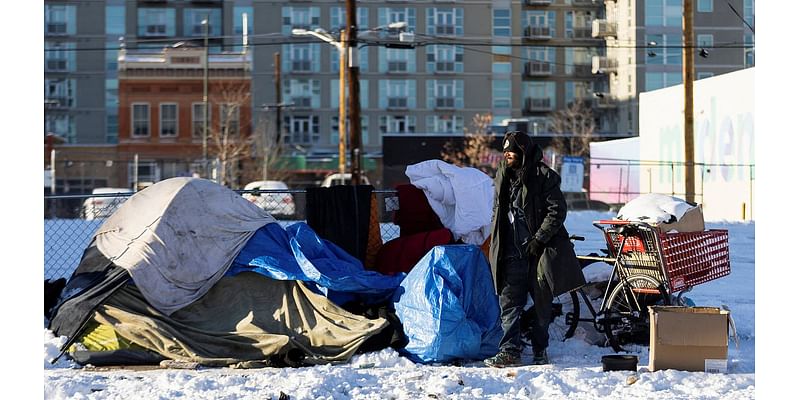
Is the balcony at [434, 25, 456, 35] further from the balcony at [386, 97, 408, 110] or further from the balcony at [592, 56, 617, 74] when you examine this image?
the balcony at [386, 97, 408, 110]

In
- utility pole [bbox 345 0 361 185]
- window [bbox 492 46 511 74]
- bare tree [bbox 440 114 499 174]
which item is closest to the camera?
utility pole [bbox 345 0 361 185]

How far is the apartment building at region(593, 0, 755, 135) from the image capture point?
30.3 metres

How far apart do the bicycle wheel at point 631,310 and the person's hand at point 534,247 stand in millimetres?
1225

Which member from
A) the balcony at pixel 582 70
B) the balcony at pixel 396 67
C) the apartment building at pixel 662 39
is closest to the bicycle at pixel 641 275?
the apartment building at pixel 662 39

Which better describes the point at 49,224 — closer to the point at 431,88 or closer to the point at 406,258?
the point at 406,258

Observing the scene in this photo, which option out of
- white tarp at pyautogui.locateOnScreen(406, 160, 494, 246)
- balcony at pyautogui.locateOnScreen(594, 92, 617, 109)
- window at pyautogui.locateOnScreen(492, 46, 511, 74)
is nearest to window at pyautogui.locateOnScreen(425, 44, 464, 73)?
window at pyautogui.locateOnScreen(492, 46, 511, 74)

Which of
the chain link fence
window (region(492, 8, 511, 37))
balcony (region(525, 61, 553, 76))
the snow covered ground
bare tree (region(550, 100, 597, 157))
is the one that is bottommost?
the snow covered ground

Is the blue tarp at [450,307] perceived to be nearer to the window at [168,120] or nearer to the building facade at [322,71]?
the building facade at [322,71]

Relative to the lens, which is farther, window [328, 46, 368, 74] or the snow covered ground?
window [328, 46, 368, 74]

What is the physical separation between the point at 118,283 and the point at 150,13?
62.8 m

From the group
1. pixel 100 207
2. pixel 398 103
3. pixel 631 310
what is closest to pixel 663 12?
pixel 100 207

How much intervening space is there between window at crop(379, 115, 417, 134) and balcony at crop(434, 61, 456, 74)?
3.55 meters

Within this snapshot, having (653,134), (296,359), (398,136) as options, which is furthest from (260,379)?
(398,136)

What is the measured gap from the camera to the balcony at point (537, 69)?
6938 cm
